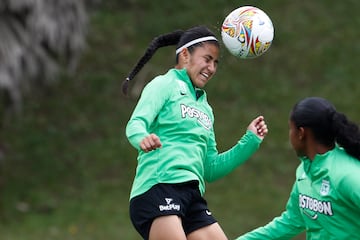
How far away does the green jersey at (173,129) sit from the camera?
7035mm

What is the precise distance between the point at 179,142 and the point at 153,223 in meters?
0.54

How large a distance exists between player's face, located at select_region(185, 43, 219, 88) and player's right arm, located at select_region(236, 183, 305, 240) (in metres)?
1.05

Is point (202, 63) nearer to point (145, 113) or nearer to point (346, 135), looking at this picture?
point (145, 113)

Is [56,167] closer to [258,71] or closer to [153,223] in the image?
[258,71]

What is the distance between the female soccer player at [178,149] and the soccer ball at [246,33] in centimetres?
13

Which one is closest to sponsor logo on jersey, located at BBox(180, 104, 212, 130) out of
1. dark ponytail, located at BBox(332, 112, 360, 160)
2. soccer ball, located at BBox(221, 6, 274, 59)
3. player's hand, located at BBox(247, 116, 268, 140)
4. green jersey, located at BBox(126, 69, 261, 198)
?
green jersey, located at BBox(126, 69, 261, 198)

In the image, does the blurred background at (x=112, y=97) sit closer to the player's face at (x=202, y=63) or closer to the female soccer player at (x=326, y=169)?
the player's face at (x=202, y=63)

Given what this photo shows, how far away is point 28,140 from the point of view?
15234mm

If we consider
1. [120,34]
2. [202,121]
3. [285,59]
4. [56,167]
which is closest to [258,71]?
[285,59]

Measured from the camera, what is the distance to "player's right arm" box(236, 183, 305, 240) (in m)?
6.81

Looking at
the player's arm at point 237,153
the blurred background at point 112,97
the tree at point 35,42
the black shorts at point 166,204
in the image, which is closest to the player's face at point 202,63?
the player's arm at point 237,153

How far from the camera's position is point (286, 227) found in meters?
6.88

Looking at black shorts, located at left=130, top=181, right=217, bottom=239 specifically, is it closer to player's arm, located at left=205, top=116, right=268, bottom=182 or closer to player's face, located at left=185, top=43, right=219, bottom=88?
player's arm, located at left=205, top=116, right=268, bottom=182

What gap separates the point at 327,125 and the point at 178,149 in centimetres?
109
